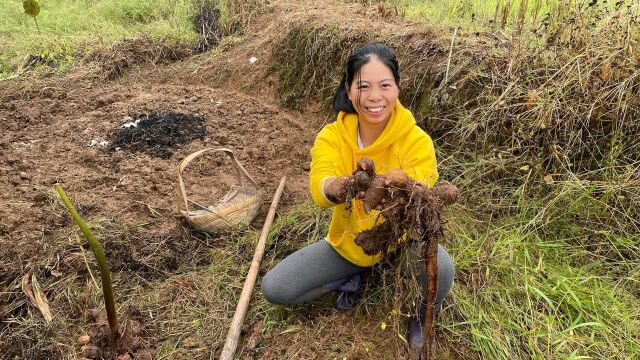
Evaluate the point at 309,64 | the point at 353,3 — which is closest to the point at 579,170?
the point at 309,64

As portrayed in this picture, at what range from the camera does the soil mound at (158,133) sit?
333cm

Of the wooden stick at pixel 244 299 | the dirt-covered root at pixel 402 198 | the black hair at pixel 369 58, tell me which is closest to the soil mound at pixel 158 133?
the wooden stick at pixel 244 299

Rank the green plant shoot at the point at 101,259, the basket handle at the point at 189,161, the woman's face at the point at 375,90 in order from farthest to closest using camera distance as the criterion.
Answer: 1. the basket handle at the point at 189,161
2. the woman's face at the point at 375,90
3. the green plant shoot at the point at 101,259

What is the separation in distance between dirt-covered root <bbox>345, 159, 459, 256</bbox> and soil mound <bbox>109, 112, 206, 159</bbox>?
222 cm

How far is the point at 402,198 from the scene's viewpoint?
1.34m

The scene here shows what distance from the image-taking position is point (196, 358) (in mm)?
1836

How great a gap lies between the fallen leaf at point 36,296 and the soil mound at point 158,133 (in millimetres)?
1303

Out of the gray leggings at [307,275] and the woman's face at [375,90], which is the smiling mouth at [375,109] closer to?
the woman's face at [375,90]

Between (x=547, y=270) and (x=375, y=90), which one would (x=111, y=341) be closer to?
(x=375, y=90)

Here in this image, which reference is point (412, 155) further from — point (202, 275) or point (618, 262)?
point (202, 275)

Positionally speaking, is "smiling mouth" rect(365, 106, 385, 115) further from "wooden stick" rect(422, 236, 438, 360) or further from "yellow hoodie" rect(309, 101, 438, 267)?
"wooden stick" rect(422, 236, 438, 360)

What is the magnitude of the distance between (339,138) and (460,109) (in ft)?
3.86

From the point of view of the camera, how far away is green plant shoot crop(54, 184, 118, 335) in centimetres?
145

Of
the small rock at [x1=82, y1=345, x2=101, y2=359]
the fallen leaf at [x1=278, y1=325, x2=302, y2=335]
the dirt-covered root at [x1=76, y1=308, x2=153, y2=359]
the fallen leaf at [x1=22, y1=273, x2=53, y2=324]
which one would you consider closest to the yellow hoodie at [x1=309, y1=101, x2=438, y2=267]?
the fallen leaf at [x1=278, y1=325, x2=302, y2=335]
